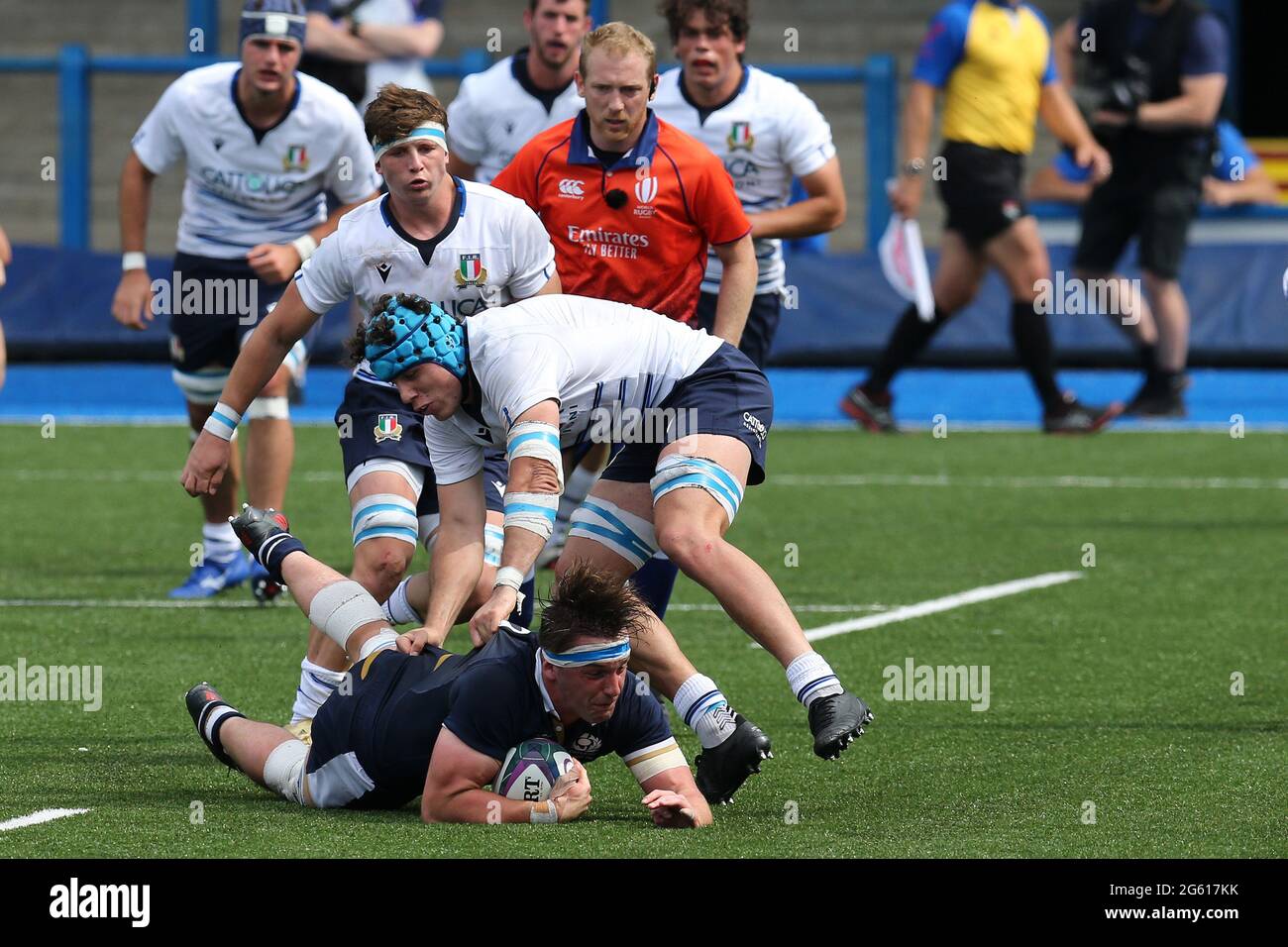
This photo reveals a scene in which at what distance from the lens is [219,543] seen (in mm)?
10547

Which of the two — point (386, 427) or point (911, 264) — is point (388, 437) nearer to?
point (386, 427)

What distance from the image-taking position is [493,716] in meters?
6.26

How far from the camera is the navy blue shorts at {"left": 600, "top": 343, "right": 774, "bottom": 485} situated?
6867 millimetres

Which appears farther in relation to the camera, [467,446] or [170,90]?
[170,90]

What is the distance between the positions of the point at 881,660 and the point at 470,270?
7.99ft

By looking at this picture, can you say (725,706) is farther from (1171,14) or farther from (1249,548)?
(1171,14)

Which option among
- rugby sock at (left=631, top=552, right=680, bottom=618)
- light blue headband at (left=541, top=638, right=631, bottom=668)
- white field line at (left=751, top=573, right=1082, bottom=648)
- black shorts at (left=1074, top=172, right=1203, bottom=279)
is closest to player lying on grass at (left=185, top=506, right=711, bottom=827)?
light blue headband at (left=541, top=638, right=631, bottom=668)

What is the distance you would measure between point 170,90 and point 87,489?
423cm

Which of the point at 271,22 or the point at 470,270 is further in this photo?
the point at 271,22

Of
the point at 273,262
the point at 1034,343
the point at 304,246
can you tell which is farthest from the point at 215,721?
the point at 1034,343

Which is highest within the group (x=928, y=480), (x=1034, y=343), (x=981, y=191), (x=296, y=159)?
(x=296, y=159)

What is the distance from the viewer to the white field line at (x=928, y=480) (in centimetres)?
1416

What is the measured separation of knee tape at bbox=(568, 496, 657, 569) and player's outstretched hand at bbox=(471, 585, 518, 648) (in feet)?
3.46
